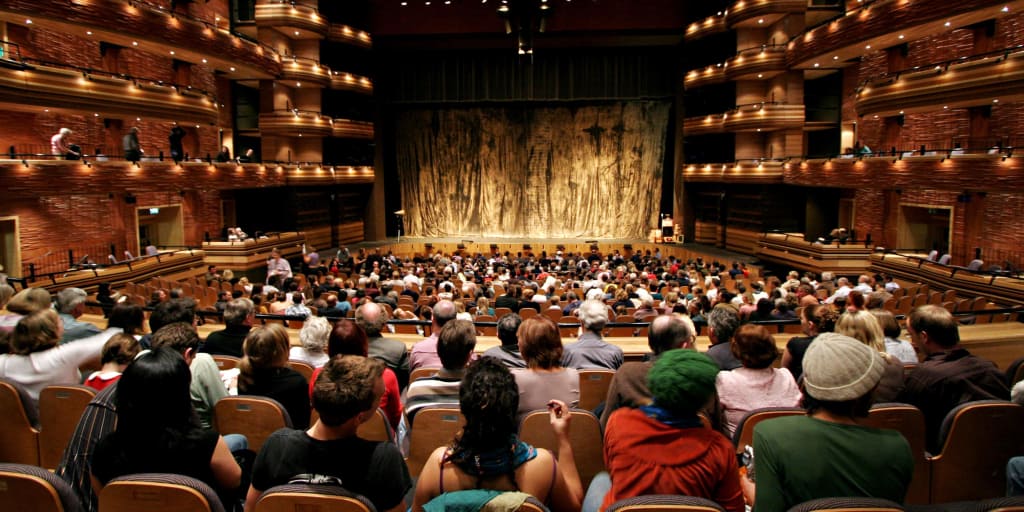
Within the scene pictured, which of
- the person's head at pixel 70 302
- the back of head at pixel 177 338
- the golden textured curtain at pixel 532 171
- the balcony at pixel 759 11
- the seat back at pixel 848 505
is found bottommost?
the seat back at pixel 848 505

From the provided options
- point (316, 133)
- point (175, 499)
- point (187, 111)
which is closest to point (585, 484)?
point (175, 499)

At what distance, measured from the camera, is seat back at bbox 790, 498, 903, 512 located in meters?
2.01

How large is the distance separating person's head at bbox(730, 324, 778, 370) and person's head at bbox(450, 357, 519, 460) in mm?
1574

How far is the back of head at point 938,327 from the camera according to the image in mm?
3855

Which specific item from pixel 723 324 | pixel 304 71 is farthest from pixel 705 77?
pixel 723 324

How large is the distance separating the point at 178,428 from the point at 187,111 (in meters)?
18.4

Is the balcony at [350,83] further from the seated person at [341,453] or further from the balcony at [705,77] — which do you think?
the seated person at [341,453]

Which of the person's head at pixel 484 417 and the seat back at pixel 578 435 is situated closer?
the person's head at pixel 484 417

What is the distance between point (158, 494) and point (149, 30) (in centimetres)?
1809

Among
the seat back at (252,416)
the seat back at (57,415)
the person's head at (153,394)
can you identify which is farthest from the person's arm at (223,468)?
the seat back at (57,415)

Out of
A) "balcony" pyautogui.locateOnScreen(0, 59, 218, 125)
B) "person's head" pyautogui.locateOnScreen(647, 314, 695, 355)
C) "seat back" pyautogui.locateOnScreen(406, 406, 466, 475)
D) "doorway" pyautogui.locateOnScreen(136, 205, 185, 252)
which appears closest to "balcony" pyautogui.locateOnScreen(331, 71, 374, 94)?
"balcony" pyautogui.locateOnScreen(0, 59, 218, 125)

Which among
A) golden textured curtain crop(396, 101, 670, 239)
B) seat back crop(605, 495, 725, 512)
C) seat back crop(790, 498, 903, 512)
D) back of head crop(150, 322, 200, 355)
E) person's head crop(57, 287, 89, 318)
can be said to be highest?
golden textured curtain crop(396, 101, 670, 239)

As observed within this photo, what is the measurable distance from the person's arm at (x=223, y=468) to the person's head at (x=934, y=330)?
3.63m

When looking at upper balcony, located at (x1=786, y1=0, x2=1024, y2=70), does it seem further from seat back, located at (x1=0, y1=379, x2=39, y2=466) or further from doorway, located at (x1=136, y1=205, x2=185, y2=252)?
doorway, located at (x1=136, y1=205, x2=185, y2=252)
